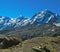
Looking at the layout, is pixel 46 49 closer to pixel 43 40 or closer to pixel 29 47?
pixel 29 47

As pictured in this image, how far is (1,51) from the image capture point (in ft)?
74.9

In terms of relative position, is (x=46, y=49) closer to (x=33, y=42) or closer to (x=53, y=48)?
(x=53, y=48)

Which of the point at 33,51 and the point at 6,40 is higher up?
the point at 6,40

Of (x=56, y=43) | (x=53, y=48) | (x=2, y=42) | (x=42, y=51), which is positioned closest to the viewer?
(x=42, y=51)

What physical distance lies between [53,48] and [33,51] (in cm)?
234

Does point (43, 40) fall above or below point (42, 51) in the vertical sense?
above

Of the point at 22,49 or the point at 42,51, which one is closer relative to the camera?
the point at 42,51

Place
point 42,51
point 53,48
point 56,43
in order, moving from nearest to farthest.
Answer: point 42,51 < point 53,48 < point 56,43

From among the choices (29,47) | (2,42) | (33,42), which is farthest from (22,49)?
(2,42)

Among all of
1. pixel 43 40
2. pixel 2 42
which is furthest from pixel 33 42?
pixel 2 42

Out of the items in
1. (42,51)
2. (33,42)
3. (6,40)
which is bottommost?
(42,51)

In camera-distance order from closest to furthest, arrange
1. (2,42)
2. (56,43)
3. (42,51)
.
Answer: (42,51) → (56,43) → (2,42)

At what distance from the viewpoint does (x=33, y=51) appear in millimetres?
20812

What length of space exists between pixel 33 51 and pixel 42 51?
129cm
